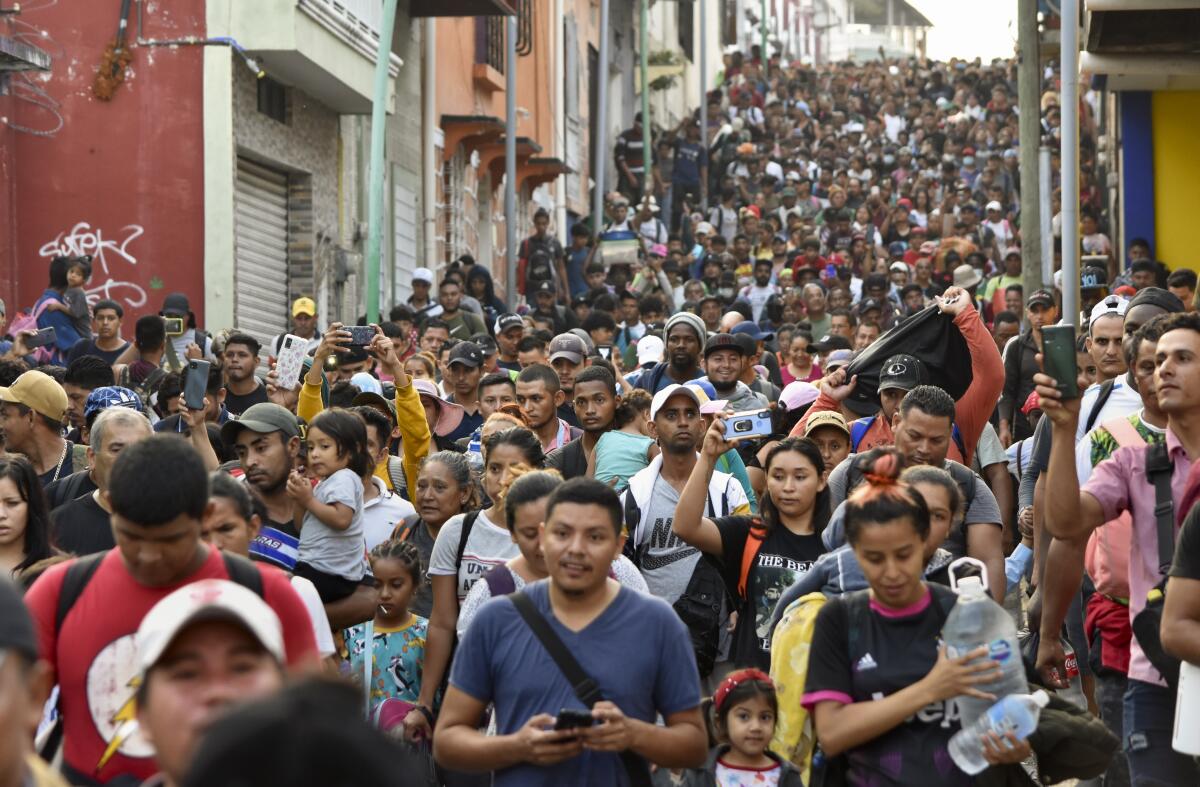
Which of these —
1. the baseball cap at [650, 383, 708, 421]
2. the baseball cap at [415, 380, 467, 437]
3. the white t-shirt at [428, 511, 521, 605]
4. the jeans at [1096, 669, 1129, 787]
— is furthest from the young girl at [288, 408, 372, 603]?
the baseball cap at [415, 380, 467, 437]

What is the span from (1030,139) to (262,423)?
11420mm

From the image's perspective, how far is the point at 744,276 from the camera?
25.6 meters

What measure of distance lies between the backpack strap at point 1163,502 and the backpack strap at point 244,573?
2.97 metres

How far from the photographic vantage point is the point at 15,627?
10.6 feet

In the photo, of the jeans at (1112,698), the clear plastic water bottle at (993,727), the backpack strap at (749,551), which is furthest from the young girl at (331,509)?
the clear plastic water bottle at (993,727)

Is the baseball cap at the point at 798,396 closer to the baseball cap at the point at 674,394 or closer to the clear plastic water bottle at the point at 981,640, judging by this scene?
the baseball cap at the point at 674,394

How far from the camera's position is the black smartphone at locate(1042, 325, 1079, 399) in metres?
5.98

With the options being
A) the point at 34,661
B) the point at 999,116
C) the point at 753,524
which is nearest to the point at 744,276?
the point at 999,116

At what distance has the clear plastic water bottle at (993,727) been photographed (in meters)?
5.44

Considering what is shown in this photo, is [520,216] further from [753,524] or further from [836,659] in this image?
[836,659]

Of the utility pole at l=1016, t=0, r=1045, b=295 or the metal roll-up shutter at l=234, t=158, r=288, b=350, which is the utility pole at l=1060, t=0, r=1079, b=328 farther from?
the metal roll-up shutter at l=234, t=158, r=288, b=350

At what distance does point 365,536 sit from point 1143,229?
1392 centimetres

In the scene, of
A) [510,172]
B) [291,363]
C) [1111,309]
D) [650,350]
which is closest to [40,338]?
[291,363]

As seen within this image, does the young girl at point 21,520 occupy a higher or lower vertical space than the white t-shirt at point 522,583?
higher
